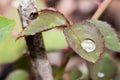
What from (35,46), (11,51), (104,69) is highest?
(35,46)

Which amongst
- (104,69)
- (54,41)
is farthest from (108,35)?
(54,41)

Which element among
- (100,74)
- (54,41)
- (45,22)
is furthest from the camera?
(54,41)

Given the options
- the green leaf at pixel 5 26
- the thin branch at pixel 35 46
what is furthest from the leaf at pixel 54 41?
the green leaf at pixel 5 26

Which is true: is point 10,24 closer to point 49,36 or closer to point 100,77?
point 100,77

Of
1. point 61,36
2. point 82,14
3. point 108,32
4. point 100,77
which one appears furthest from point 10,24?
point 82,14

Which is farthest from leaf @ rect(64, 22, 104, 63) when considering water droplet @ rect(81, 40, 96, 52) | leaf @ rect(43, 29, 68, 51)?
leaf @ rect(43, 29, 68, 51)

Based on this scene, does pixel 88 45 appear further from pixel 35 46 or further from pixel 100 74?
pixel 100 74

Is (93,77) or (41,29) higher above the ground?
(41,29)
